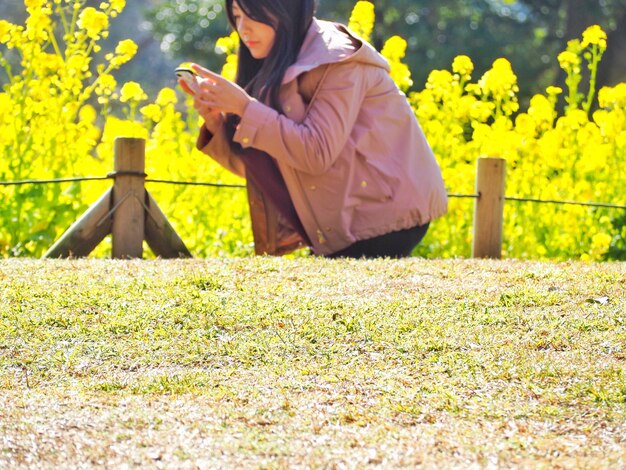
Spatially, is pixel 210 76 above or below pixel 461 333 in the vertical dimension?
above

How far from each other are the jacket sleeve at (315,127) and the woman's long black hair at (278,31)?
7.1 inches

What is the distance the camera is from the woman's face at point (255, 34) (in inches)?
201

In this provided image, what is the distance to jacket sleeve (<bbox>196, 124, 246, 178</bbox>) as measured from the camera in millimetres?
5305

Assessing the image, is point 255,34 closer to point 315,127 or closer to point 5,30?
point 315,127

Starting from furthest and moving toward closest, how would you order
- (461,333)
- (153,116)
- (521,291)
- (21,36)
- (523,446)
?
(153,116)
(21,36)
(521,291)
(461,333)
(523,446)

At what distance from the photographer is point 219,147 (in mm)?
5332

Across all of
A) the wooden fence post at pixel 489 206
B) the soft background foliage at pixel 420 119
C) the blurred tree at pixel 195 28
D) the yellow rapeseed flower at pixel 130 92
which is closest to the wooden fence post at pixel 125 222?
the soft background foliage at pixel 420 119

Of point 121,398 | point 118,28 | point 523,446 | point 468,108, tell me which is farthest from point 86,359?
point 118,28

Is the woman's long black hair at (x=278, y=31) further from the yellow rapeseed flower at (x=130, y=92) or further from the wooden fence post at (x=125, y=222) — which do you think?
the yellow rapeseed flower at (x=130, y=92)

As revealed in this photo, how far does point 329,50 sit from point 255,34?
1.09ft

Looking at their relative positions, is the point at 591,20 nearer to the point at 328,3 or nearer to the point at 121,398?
the point at 328,3

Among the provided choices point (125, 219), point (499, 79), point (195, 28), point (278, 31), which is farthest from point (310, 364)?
point (195, 28)

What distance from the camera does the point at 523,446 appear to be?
2918mm

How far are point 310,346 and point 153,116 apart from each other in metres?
2.95
